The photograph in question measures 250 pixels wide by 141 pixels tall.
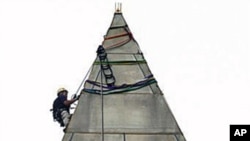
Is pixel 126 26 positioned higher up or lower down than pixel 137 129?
higher up

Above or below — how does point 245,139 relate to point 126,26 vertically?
below

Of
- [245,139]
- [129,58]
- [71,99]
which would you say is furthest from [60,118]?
[245,139]

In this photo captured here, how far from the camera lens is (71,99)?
3397 centimetres

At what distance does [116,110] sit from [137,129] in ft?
2.78

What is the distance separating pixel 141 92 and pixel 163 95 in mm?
709

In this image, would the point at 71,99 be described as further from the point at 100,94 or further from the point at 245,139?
the point at 245,139

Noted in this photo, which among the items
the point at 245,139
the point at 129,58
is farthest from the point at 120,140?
the point at 245,139

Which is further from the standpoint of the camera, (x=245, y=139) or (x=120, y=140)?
(x=245, y=139)

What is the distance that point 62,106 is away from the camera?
34.1 m

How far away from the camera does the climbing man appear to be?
33875 millimetres

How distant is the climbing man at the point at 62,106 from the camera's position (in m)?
33.9

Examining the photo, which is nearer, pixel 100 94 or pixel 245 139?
pixel 100 94

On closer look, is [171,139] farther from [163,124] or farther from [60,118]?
[60,118]

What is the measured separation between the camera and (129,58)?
3381cm
